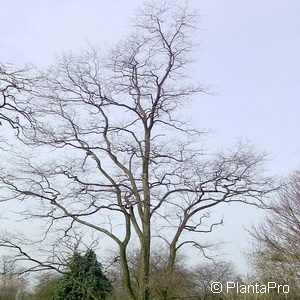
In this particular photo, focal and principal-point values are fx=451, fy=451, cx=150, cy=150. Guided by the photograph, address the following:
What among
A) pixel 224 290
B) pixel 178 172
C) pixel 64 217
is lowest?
pixel 224 290

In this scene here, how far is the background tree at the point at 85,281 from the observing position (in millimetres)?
16422

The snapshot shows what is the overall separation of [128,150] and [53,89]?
122 inches

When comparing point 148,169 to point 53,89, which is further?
point 148,169

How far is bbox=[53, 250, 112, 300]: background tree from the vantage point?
1642 cm

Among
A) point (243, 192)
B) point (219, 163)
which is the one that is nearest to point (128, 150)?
point (219, 163)

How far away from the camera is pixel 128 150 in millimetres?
14539

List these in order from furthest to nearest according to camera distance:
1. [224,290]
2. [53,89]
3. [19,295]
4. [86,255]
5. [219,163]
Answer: [19,295], [86,255], [224,290], [219,163], [53,89]

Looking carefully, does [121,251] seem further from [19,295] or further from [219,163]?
[19,295]

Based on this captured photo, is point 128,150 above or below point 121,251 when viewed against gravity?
above

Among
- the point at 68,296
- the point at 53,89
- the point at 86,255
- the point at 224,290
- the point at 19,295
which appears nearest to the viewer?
the point at 53,89

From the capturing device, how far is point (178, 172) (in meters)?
14.1

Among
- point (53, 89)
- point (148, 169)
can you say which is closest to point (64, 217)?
point (148, 169)

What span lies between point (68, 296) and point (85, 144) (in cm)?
768

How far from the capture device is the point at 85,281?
58.1 ft
